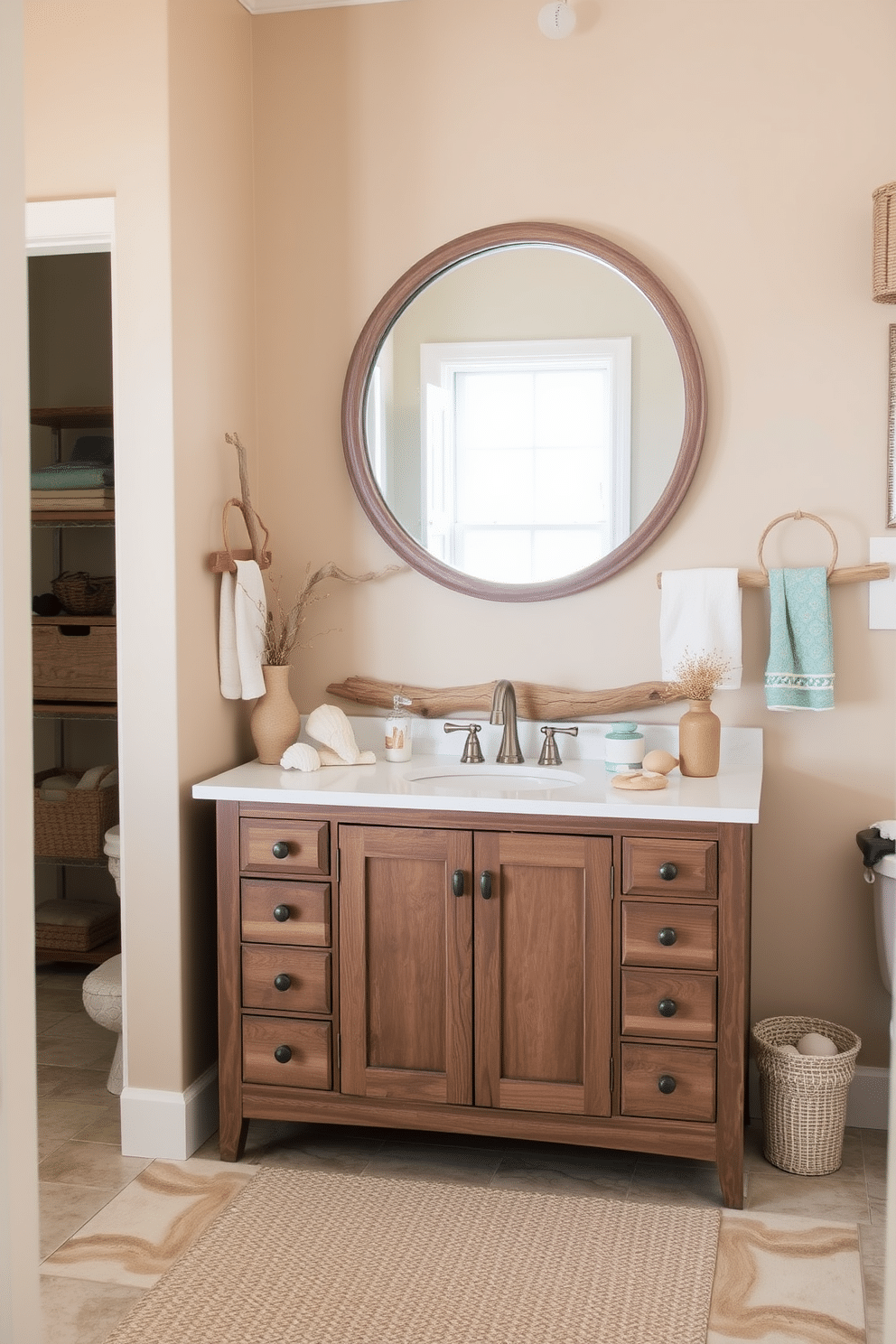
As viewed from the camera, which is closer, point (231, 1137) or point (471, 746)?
point (231, 1137)

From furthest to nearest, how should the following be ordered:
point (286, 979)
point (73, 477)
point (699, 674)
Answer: point (73, 477) < point (699, 674) < point (286, 979)

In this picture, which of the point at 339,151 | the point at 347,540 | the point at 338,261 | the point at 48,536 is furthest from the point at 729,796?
the point at 48,536

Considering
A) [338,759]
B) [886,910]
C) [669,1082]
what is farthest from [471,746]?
[886,910]

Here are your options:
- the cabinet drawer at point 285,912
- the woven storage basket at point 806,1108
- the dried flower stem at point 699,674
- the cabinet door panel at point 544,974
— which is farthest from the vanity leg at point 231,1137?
the dried flower stem at point 699,674

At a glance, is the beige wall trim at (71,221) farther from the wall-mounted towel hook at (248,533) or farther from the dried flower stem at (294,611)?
the dried flower stem at (294,611)

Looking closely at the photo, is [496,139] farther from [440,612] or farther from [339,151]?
[440,612]

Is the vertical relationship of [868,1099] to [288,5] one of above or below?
below

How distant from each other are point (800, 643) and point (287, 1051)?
4.74 ft

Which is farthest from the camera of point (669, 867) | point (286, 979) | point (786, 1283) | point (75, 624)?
point (75, 624)

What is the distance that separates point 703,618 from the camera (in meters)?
2.87

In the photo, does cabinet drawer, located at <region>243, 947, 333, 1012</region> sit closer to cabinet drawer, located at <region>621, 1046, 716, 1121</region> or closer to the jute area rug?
the jute area rug

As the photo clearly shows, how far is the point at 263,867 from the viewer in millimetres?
2680

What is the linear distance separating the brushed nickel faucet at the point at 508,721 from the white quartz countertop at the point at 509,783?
26 millimetres

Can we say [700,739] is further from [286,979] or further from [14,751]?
[14,751]
